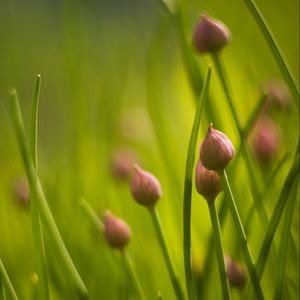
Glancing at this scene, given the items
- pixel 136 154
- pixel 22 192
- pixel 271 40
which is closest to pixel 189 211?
pixel 271 40

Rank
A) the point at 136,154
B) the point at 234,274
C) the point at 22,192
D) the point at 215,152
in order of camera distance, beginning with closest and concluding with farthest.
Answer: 1. the point at 215,152
2. the point at 234,274
3. the point at 22,192
4. the point at 136,154

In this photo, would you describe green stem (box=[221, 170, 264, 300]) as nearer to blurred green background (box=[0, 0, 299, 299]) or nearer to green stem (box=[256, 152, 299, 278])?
green stem (box=[256, 152, 299, 278])

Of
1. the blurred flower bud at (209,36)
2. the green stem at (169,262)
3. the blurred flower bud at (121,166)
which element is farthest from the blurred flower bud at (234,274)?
the blurred flower bud at (121,166)

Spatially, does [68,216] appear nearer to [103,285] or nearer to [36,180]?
[103,285]

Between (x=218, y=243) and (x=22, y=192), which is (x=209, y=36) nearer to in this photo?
(x=218, y=243)

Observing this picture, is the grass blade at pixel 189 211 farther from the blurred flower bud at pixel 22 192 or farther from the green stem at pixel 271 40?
the blurred flower bud at pixel 22 192
